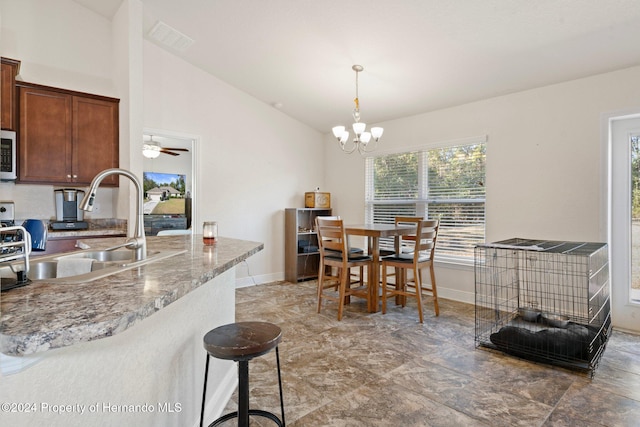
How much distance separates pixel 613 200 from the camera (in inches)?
126

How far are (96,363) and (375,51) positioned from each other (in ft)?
10.7

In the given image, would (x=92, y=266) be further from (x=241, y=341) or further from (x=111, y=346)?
(x=241, y=341)

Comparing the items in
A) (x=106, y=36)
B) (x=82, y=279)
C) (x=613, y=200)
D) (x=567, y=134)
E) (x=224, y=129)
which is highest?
(x=106, y=36)

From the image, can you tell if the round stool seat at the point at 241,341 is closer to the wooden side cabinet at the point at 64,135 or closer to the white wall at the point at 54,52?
the wooden side cabinet at the point at 64,135

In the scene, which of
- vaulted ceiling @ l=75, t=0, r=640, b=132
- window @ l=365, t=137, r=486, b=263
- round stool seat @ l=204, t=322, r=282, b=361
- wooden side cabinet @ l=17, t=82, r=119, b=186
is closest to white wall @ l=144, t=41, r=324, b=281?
vaulted ceiling @ l=75, t=0, r=640, b=132

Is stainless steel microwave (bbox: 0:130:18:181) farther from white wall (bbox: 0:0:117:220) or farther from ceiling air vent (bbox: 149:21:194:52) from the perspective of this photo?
ceiling air vent (bbox: 149:21:194:52)

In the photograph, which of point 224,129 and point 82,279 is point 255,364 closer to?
point 82,279

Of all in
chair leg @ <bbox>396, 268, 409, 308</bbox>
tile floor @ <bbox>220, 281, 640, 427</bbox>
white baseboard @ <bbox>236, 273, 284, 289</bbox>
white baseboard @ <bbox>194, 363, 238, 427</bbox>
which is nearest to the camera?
white baseboard @ <bbox>194, 363, 238, 427</bbox>

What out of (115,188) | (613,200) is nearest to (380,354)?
(613,200)

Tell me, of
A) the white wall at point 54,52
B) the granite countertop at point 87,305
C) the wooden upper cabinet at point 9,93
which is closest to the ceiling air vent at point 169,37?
the white wall at point 54,52

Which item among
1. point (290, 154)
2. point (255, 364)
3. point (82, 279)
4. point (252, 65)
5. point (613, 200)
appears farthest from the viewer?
point (290, 154)

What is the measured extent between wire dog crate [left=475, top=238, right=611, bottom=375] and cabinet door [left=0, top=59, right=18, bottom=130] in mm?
4285

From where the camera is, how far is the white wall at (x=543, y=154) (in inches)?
125

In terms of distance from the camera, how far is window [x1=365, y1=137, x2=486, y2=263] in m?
4.07
